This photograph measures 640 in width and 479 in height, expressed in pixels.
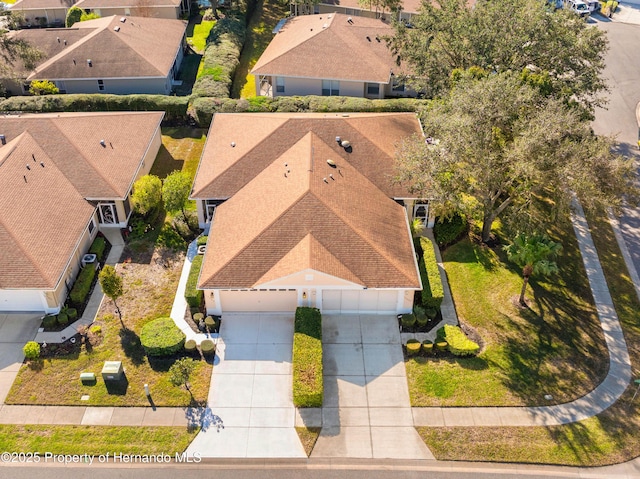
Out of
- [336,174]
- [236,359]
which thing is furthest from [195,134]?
[236,359]

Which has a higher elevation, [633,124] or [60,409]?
[633,124]

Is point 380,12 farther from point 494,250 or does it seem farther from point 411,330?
point 411,330

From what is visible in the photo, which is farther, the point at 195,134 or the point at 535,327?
the point at 195,134

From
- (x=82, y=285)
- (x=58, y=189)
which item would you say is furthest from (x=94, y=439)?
(x=58, y=189)

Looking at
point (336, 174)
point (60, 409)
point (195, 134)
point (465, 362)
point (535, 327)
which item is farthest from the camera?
point (195, 134)

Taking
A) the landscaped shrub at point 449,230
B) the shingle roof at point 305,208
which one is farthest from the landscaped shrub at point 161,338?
the landscaped shrub at point 449,230

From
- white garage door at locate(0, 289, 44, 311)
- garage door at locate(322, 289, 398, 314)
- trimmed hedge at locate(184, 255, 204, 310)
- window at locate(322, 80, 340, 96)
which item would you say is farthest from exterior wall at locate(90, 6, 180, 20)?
garage door at locate(322, 289, 398, 314)

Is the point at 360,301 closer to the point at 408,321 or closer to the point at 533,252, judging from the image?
the point at 408,321

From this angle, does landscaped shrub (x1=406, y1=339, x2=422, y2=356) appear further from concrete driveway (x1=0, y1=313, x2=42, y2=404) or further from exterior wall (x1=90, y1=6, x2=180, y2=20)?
exterior wall (x1=90, y1=6, x2=180, y2=20)

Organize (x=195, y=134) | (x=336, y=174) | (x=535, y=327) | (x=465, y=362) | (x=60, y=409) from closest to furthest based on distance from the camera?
(x=60, y=409), (x=465, y=362), (x=535, y=327), (x=336, y=174), (x=195, y=134)
